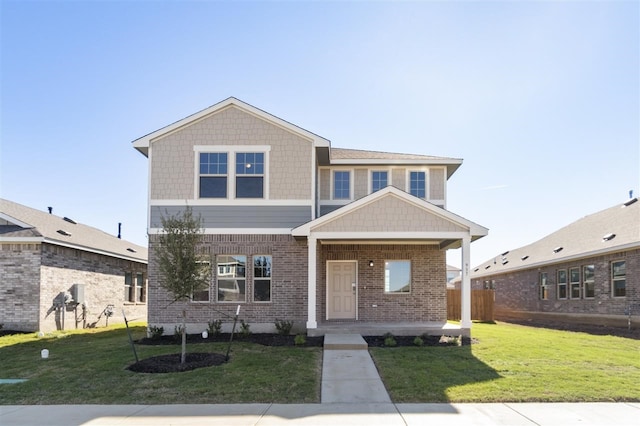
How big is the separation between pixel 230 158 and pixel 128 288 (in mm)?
12398

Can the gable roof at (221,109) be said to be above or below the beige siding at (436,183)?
above

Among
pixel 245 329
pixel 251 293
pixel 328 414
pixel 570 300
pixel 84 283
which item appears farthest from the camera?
pixel 570 300

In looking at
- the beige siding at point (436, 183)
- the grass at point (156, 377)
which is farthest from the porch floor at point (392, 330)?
the beige siding at point (436, 183)

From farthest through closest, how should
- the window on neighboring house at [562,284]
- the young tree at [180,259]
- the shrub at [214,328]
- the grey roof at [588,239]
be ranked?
1. the window on neighboring house at [562,284]
2. the grey roof at [588,239]
3. the shrub at [214,328]
4. the young tree at [180,259]

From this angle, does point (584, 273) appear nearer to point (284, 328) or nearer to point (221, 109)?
point (284, 328)

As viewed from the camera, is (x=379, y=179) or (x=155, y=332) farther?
(x=379, y=179)

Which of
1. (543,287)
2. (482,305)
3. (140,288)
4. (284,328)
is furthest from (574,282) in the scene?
(140,288)

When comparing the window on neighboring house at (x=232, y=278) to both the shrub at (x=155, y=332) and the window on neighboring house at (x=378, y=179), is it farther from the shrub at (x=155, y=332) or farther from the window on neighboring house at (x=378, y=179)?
the window on neighboring house at (x=378, y=179)

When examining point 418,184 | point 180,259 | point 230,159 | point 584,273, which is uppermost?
point 230,159

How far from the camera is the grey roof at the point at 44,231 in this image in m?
16.8

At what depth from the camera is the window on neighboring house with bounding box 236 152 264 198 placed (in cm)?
1514

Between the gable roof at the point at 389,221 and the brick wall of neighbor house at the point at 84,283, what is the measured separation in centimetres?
984

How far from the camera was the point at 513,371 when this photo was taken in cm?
941

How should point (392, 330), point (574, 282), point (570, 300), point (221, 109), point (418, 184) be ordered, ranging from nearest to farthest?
1. point (392, 330)
2. point (221, 109)
3. point (418, 184)
4. point (574, 282)
5. point (570, 300)
